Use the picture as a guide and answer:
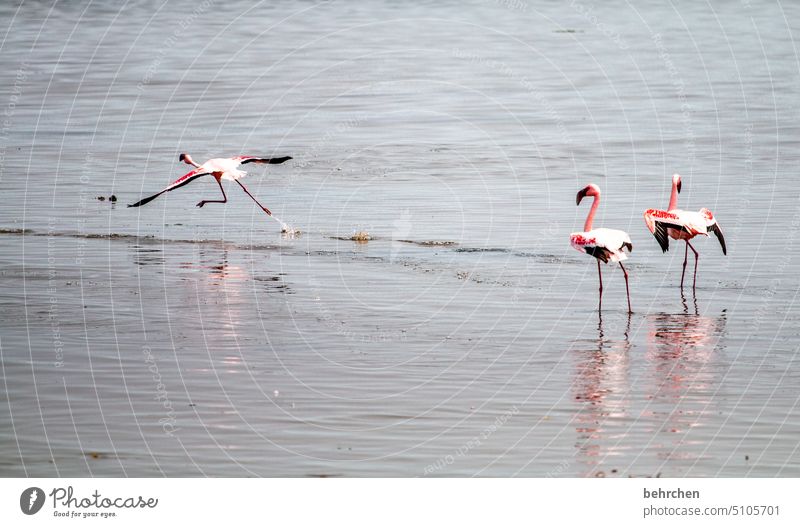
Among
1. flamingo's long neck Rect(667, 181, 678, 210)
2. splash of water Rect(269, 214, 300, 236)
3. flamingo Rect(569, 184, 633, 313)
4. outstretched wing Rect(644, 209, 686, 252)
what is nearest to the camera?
flamingo Rect(569, 184, 633, 313)

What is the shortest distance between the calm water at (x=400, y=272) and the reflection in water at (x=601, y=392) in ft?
0.13

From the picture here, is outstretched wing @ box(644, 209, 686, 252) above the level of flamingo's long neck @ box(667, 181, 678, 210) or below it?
below

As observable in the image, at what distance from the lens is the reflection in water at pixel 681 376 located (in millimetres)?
→ 10672

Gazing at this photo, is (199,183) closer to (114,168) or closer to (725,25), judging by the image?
(114,168)

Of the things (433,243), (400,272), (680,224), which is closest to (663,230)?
(680,224)

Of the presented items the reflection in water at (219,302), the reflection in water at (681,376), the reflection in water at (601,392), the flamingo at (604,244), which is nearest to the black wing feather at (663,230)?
the flamingo at (604,244)

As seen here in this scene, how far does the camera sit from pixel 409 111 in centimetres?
3391

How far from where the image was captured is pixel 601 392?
11.9 metres

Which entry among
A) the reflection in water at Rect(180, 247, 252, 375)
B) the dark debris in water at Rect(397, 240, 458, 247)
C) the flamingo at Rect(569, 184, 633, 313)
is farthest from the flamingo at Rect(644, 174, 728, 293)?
the reflection in water at Rect(180, 247, 252, 375)

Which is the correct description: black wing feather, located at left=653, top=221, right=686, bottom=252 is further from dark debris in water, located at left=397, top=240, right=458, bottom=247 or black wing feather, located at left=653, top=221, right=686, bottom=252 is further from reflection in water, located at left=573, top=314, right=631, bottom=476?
dark debris in water, located at left=397, top=240, right=458, bottom=247

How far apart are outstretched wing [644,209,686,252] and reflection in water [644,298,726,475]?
6.49ft

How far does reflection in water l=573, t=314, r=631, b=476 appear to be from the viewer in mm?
10352

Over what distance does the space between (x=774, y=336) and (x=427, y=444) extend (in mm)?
5063
